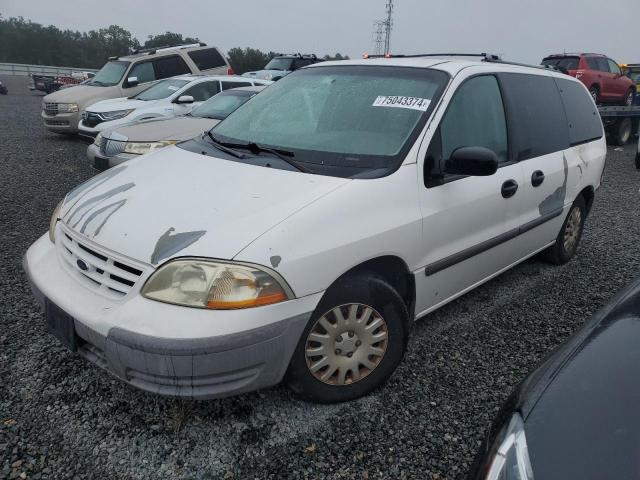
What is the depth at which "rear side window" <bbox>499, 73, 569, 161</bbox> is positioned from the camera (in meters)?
3.45

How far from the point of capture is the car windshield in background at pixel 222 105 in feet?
24.4

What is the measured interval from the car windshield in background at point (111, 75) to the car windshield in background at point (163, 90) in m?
2.15

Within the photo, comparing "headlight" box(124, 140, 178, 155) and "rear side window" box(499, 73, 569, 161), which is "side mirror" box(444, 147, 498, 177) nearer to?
"rear side window" box(499, 73, 569, 161)

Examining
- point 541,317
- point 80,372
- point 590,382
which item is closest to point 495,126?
point 541,317

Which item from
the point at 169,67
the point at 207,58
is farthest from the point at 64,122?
the point at 207,58

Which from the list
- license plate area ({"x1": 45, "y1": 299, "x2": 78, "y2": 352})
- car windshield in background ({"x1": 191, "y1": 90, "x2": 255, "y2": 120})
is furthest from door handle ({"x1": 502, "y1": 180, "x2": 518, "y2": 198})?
car windshield in background ({"x1": 191, "y1": 90, "x2": 255, "y2": 120})

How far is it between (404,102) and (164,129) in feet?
14.8

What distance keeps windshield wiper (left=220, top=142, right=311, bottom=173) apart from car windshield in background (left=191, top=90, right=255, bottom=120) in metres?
4.58

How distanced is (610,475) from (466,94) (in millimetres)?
2296

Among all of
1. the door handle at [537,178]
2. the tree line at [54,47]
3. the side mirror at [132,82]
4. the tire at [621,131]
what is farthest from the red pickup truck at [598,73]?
the tree line at [54,47]

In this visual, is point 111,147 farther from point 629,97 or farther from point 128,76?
point 629,97

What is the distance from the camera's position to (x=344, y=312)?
93.8 inches

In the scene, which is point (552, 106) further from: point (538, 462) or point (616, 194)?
point (616, 194)

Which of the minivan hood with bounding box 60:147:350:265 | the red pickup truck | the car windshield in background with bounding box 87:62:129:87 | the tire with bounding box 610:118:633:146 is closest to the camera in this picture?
the minivan hood with bounding box 60:147:350:265
